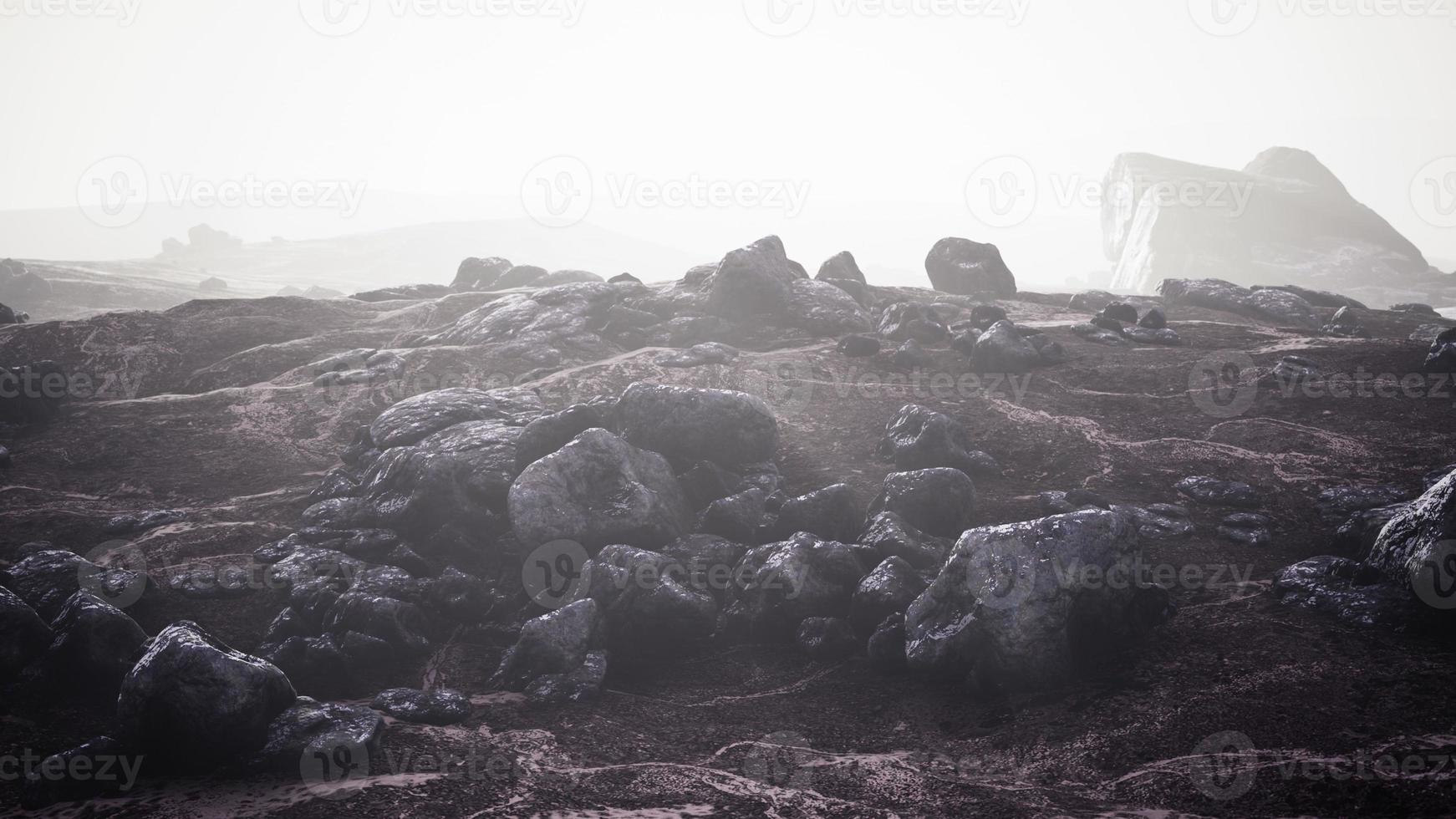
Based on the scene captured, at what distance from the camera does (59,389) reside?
73.6ft

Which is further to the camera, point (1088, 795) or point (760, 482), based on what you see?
point (760, 482)

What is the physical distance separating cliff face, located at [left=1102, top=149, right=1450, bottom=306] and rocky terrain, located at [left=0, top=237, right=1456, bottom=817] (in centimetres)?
6699

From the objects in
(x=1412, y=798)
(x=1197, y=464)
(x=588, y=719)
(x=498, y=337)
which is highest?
(x=498, y=337)

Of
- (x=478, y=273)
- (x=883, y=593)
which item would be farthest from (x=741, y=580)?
(x=478, y=273)

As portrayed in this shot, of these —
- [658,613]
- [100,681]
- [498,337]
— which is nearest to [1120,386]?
[658,613]

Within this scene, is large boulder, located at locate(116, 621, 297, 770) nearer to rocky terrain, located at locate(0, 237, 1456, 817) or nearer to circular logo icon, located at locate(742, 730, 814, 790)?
rocky terrain, located at locate(0, 237, 1456, 817)

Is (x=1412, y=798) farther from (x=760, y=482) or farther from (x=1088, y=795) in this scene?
(x=760, y=482)

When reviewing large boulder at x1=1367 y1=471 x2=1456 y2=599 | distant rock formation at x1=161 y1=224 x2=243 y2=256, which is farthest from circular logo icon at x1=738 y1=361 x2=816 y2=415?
distant rock formation at x1=161 y1=224 x2=243 y2=256

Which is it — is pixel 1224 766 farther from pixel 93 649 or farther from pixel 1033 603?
pixel 93 649

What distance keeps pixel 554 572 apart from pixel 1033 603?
26.7 feet

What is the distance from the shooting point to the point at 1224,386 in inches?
837

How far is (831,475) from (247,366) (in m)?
19.6

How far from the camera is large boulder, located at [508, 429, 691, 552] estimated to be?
15.0 metres

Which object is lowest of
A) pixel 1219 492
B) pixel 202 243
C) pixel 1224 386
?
pixel 1219 492
